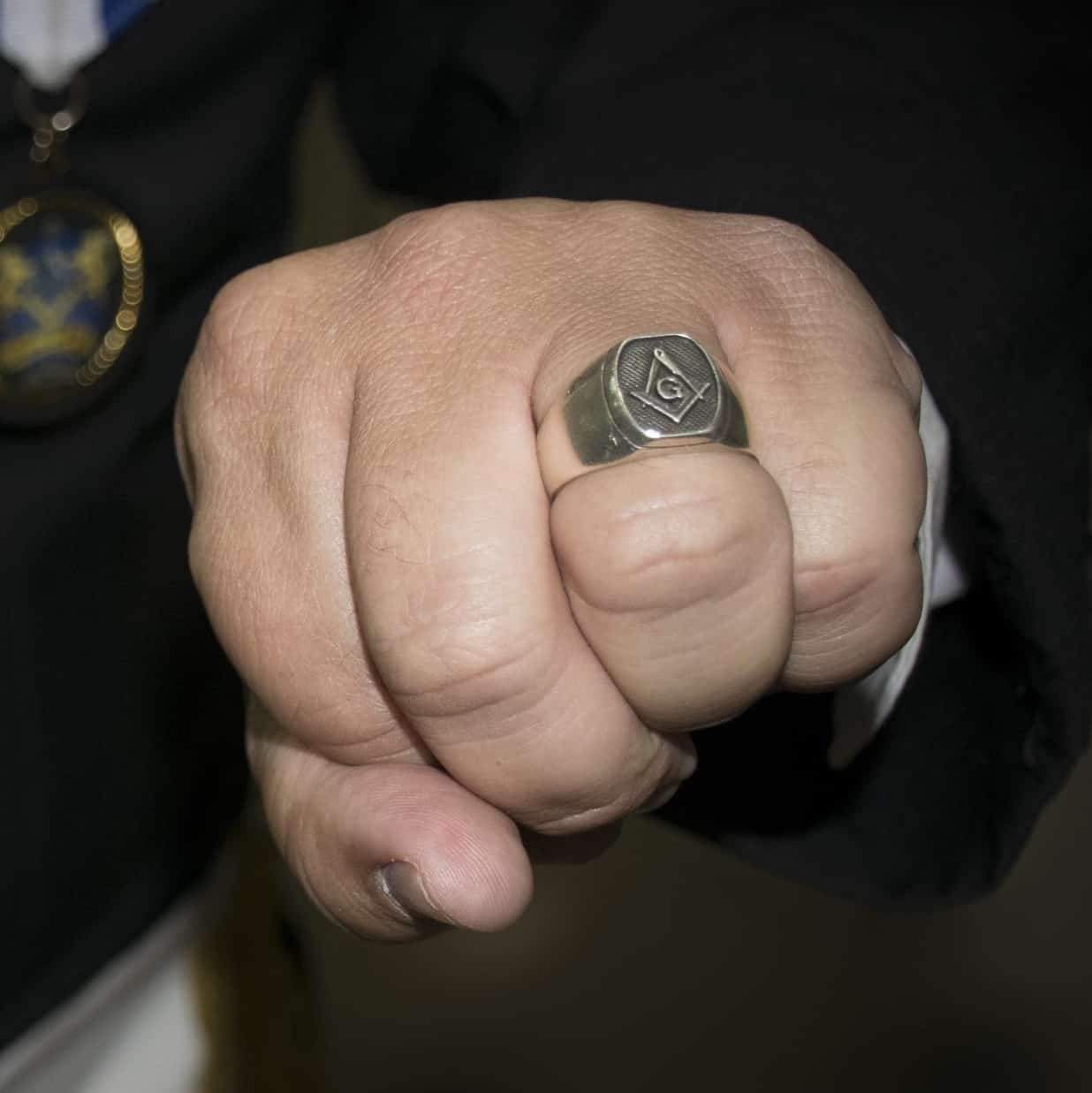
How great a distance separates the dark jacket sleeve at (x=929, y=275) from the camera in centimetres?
42

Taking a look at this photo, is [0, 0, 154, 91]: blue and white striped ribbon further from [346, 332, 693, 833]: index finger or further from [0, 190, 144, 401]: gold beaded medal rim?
[346, 332, 693, 833]: index finger

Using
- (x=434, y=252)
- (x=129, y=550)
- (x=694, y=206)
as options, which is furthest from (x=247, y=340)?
(x=129, y=550)

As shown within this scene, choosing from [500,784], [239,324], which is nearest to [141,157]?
[239,324]

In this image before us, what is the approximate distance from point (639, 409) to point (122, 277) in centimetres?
35

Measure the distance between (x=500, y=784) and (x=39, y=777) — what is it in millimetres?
358

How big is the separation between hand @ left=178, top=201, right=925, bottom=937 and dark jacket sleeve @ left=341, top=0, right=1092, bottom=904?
9cm

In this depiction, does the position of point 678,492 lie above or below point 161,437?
above

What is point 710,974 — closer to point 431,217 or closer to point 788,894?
point 788,894

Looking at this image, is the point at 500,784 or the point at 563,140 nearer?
the point at 500,784

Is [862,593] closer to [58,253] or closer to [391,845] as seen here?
[391,845]

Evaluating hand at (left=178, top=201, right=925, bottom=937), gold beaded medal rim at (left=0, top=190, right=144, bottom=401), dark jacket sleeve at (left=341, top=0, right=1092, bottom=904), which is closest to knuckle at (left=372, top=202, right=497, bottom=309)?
hand at (left=178, top=201, right=925, bottom=937)

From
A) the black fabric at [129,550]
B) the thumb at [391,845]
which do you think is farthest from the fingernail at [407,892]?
the black fabric at [129,550]

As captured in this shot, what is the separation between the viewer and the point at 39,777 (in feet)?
1.92

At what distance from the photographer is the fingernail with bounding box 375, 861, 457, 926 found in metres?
0.32
